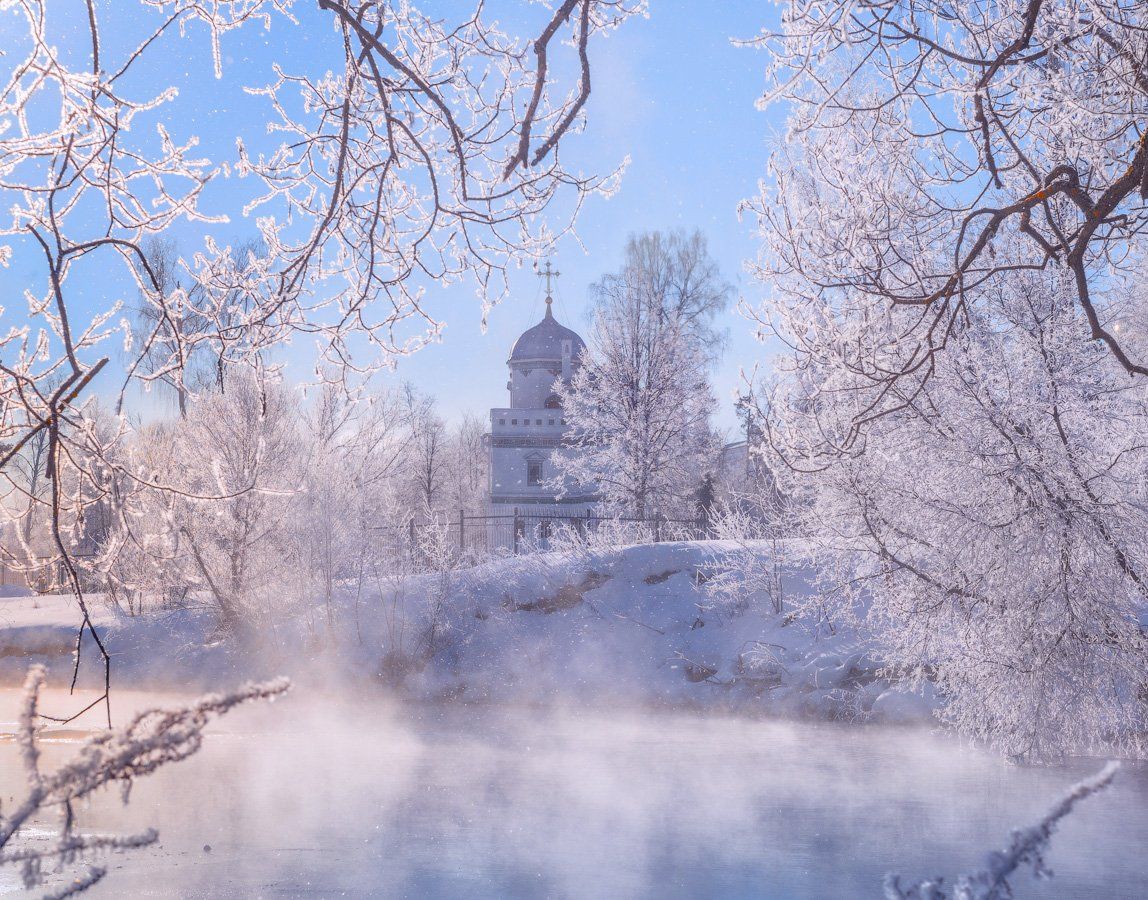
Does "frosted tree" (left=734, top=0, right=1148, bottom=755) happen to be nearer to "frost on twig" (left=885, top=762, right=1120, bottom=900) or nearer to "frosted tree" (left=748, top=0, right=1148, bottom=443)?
"frosted tree" (left=748, top=0, right=1148, bottom=443)

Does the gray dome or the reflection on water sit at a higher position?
the gray dome

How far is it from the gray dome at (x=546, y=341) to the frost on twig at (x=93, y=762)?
124 ft

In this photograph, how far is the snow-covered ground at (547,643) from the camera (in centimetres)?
1392

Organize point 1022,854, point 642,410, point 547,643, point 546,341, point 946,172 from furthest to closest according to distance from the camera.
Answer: point 546,341, point 642,410, point 547,643, point 946,172, point 1022,854

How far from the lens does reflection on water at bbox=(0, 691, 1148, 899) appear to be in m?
6.39

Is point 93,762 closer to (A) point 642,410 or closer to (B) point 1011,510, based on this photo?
(B) point 1011,510

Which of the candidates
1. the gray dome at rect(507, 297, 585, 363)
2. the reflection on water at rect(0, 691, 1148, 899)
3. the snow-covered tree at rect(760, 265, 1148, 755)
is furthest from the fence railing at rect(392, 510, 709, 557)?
the gray dome at rect(507, 297, 585, 363)

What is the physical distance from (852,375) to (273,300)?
5487 millimetres

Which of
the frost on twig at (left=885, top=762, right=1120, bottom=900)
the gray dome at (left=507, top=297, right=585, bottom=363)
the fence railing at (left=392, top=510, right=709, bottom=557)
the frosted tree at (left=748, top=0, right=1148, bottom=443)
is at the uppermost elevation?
the gray dome at (left=507, top=297, right=585, bottom=363)

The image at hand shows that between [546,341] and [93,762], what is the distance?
128 ft

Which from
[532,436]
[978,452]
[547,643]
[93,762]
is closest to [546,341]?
[532,436]

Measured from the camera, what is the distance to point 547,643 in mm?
15867

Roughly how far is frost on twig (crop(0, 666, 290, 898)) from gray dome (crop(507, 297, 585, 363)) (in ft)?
124

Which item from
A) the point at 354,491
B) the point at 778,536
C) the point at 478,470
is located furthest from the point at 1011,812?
the point at 478,470
